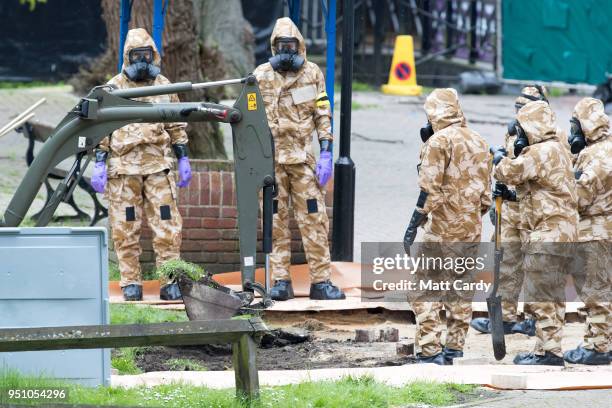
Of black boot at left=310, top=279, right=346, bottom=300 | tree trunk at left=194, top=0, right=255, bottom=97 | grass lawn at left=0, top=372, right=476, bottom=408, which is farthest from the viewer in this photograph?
tree trunk at left=194, top=0, right=255, bottom=97

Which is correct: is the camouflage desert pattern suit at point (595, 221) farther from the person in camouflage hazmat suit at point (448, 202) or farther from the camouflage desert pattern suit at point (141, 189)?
the camouflage desert pattern suit at point (141, 189)

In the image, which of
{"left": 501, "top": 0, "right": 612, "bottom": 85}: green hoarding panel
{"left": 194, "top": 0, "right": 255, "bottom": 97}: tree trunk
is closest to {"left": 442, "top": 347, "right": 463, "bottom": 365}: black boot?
{"left": 194, "top": 0, "right": 255, "bottom": 97}: tree trunk

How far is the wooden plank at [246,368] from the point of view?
6.83 meters

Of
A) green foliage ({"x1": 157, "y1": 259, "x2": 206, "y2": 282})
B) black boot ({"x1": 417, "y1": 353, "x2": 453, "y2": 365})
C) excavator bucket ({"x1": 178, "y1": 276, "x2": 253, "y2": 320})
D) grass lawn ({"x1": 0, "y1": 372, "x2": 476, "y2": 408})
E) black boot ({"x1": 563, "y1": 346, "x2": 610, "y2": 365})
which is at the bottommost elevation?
black boot ({"x1": 563, "y1": 346, "x2": 610, "y2": 365})

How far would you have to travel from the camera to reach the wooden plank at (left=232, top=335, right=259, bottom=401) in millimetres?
6828

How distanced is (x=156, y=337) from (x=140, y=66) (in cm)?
444

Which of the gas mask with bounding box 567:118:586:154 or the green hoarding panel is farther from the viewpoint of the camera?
the green hoarding panel

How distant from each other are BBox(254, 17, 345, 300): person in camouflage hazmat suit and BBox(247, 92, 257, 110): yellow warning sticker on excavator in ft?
9.35

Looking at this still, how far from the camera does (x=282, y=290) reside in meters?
11.2

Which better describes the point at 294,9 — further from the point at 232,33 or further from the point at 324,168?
the point at 232,33

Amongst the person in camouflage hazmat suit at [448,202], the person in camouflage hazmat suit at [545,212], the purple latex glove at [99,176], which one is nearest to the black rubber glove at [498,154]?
the person in camouflage hazmat suit at [448,202]

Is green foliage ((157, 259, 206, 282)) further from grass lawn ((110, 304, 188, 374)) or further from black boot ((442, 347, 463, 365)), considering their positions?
black boot ((442, 347, 463, 365))

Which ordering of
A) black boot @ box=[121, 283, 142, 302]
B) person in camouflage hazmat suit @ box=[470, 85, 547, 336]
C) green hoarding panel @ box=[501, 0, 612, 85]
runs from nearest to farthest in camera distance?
person in camouflage hazmat suit @ box=[470, 85, 547, 336], black boot @ box=[121, 283, 142, 302], green hoarding panel @ box=[501, 0, 612, 85]

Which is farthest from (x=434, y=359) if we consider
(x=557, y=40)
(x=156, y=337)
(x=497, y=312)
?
(x=557, y=40)
